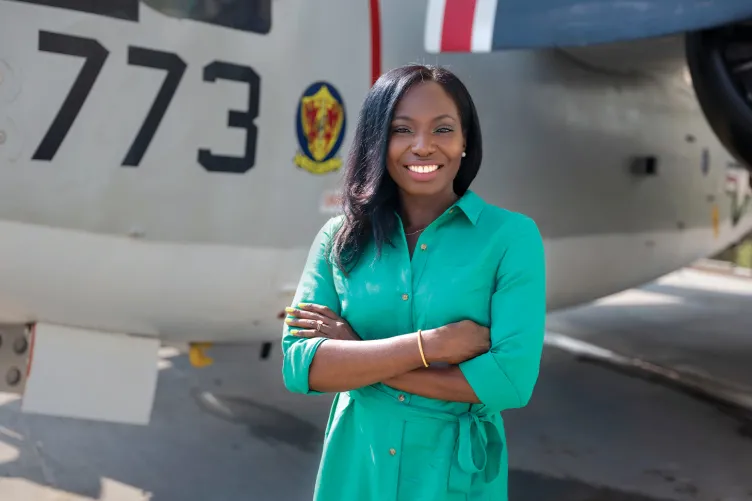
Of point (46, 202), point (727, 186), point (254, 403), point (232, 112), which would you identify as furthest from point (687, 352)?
point (46, 202)

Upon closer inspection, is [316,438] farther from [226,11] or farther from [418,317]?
[418,317]

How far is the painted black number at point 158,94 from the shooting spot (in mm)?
3135

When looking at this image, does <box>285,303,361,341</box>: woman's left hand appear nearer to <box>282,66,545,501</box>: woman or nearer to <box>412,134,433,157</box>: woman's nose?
<box>282,66,545,501</box>: woman

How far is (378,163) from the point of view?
66.9 inches

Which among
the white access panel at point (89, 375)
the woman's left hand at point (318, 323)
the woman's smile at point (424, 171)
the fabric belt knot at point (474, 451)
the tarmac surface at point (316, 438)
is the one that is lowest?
the tarmac surface at point (316, 438)

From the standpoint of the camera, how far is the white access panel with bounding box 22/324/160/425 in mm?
3271

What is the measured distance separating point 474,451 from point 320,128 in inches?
92.1

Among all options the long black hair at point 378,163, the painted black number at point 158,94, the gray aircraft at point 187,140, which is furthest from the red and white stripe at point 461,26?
the long black hair at point 378,163

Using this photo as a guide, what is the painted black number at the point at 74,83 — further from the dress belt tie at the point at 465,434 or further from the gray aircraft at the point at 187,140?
the dress belt tie at the point at 465,434

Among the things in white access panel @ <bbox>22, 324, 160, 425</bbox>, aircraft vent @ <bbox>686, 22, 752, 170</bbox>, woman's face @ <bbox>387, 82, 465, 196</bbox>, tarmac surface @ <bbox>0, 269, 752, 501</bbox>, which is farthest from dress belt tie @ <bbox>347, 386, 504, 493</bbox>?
aircraft vent @ <bbox>686, 22, 752, 170</bbox>

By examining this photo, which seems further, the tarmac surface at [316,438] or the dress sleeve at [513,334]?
the tarmac surface at [316,438]

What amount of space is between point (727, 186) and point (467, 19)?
162 inches

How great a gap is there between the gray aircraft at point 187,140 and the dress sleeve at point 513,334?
2.00 m

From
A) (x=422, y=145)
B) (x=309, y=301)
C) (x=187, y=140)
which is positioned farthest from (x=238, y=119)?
(x=422, y=145)
